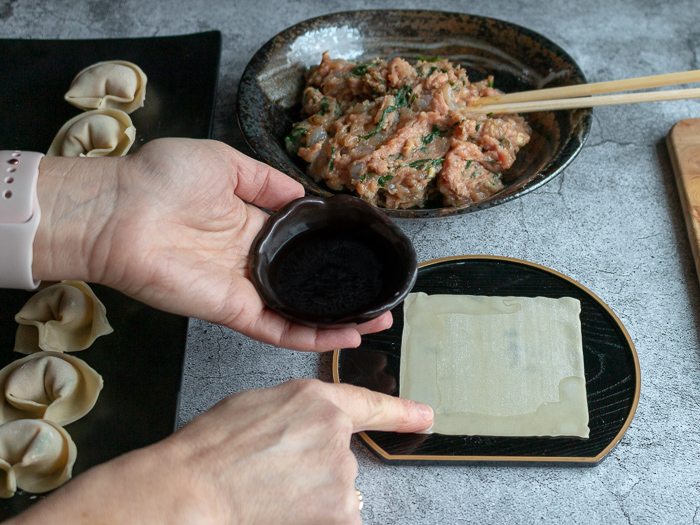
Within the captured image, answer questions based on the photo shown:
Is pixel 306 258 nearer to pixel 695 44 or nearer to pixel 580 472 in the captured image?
pixel 580 472

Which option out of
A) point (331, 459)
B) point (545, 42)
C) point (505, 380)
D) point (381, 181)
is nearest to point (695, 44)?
point (545, 42)

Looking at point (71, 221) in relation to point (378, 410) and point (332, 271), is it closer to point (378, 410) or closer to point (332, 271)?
point (332, 271)

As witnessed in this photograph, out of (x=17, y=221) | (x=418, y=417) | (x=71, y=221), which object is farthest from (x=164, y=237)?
(x=418, y=417)

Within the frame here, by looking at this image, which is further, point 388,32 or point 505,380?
point 388,32

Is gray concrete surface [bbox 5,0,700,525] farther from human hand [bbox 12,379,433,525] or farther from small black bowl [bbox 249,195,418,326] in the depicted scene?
human hand [bbox 12,379,433,525]

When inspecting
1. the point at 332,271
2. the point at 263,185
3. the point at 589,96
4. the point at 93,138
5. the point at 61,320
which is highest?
the point at 589,96
